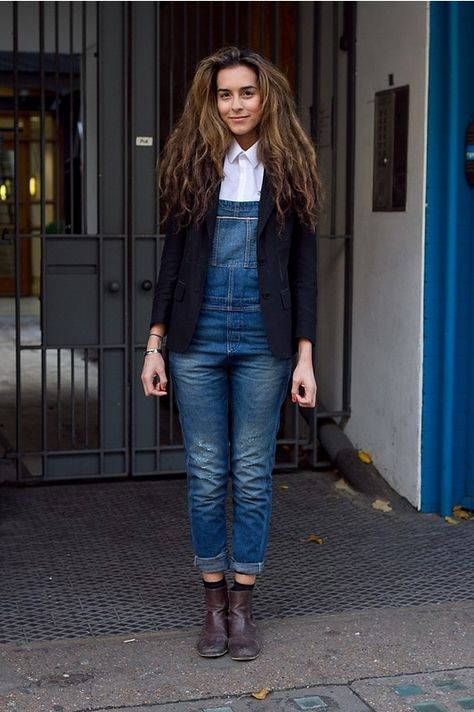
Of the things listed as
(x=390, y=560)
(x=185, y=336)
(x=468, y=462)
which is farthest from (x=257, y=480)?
(x=468, y=462)

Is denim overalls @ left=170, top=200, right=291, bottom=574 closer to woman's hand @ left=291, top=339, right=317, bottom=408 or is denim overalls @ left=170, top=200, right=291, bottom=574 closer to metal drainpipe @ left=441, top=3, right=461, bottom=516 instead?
woman's hand @ left=291, top=339, right=317, bottom=408

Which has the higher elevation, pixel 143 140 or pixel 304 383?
pixel 143 140

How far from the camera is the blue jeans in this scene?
411 centimetres

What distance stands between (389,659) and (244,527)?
0.67 meters

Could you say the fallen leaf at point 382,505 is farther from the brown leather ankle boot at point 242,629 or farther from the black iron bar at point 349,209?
the brown leather ankle boot at point 242,629

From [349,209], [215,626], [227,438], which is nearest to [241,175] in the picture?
[227,438]

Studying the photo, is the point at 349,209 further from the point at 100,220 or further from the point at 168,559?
the point at 168,559

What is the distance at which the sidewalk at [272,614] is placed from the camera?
3.89 m

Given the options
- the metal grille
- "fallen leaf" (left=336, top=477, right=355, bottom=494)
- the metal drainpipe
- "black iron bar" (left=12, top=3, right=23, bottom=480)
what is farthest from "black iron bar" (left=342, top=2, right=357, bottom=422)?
"black iron bar" (left=12, top=3, right=23, bottom=480)

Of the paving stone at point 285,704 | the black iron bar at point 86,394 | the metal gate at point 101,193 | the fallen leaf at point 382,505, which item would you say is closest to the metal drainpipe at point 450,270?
the fallen leaf at point 382,505

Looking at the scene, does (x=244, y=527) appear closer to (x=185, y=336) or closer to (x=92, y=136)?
(x=185, y=336)

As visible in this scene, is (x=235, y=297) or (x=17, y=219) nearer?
(x=235, y=297)

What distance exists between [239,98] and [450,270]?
6.91 ft

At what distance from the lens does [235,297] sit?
4070mm
